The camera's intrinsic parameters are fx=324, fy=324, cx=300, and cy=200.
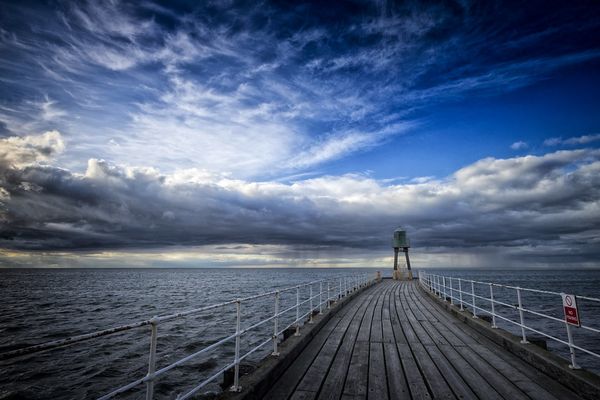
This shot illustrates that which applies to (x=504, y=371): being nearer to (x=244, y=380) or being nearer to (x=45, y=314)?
(x=244, y=380)

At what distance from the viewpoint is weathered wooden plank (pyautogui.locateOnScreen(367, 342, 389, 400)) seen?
3.95 meters

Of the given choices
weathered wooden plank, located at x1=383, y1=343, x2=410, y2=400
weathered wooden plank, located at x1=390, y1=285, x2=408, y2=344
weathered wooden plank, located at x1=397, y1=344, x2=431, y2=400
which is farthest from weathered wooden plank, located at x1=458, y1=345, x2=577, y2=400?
weathered wooden plank, located at x1=390, y1=285, x2=408, y2=344

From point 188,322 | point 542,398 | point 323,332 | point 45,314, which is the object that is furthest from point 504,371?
point 45,314

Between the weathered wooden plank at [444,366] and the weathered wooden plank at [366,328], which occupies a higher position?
the weathered wooden plank at [444,366]

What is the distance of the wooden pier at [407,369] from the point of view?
158 inches

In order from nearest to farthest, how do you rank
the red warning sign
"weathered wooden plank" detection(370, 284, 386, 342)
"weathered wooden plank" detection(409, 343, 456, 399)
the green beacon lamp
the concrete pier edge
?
the concrete pier edge → "weathered wooden plank" detection(409, 343, 456, 399) → the red warning sign → "weathered wooden plank" detection(370, 284, 386, 342) → the green beacon lamp

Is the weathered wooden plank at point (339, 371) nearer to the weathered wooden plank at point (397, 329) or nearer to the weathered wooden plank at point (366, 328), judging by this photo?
the weathered wooden plank at point (366, 328)

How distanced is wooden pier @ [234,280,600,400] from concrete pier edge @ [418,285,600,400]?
84 mm

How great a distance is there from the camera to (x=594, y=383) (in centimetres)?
383

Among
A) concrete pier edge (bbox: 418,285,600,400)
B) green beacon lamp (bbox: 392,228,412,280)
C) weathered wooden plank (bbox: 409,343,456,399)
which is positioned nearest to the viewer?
concrete pier edge (bbox: 418,285,600,400)

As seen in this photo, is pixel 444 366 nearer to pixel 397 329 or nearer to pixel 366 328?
pixel 397 329

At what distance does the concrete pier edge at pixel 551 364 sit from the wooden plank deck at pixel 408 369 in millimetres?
101

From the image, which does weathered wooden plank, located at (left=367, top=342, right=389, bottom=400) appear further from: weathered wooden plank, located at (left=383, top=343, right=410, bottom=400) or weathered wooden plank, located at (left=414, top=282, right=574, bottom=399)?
weathered wooden plank, located at (left=414, top=282, right=574, bottom=399)

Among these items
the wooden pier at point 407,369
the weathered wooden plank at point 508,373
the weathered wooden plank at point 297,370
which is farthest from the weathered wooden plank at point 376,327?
the weathered wooden plank at point 508,373
